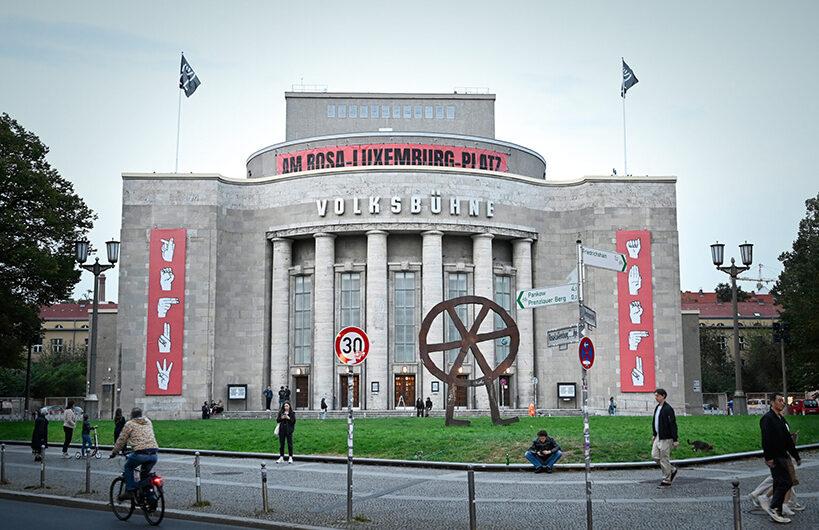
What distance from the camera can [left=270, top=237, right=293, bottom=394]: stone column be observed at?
62.8 metres

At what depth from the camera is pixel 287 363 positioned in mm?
63125

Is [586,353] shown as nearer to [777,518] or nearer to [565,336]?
[565,336]

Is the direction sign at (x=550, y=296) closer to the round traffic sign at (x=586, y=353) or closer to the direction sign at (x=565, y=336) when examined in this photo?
the direction sign at (x=565, y=336)

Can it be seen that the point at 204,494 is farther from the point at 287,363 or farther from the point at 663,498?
the point at 287,363

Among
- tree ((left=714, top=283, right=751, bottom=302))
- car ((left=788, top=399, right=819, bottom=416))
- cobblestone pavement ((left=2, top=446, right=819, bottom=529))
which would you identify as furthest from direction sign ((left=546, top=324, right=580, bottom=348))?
tree ((left=714, top=283, right=751, bottom=302))

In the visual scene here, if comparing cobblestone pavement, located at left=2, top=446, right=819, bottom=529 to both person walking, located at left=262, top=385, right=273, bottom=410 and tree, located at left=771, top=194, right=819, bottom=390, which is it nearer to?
→ tree, located at left=771, top=194, right=819, bottom=390

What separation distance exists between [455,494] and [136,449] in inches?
277

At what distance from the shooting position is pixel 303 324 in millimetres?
64312

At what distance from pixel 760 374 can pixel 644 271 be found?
106 feet

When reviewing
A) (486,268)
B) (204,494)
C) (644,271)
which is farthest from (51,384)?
(204,494)

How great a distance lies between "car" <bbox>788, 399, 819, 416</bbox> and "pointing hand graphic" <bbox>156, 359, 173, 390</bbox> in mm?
46028

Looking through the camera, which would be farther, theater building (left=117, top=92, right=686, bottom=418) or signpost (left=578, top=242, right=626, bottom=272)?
theater building (left=117, top=92, right=686, bottom=418)

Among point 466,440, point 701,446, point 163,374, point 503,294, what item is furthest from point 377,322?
point 701,446

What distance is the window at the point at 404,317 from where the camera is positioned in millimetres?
63062
